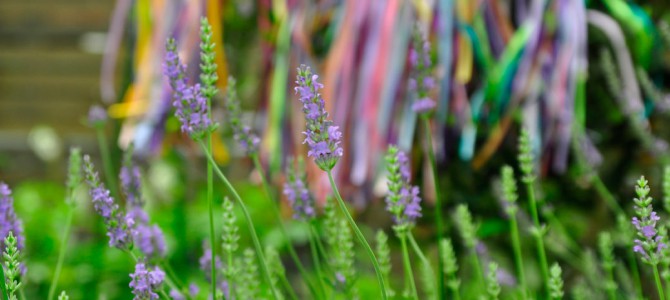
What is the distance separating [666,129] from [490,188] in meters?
0.36

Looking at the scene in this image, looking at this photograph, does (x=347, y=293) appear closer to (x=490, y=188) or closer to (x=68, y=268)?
(x=490, y=188)

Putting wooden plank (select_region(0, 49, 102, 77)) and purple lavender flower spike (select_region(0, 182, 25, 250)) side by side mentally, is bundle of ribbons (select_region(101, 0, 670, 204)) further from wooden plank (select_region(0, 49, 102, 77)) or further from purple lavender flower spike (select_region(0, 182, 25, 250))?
wooden plank (select_region(0, 49, 102, 77))

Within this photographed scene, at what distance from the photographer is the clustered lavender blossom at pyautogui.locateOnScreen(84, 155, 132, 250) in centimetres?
81

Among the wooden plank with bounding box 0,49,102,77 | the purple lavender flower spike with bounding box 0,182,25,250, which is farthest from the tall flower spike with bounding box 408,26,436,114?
the wooden plank with bounding box 0,49,102,77

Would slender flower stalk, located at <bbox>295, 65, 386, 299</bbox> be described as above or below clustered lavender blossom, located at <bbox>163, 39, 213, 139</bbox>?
below

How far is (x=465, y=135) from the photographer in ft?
5.61

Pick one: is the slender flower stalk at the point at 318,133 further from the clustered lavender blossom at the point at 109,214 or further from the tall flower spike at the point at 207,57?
the clustered lavender blossom at the point at 109,214

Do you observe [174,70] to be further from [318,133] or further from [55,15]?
[55,15]

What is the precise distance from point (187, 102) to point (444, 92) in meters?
0.93

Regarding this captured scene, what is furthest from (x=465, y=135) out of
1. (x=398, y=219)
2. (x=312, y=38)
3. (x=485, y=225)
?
(x=398, y=219)

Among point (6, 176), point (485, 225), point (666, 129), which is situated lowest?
point (485, 225)

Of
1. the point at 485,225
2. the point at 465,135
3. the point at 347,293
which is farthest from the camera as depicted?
the point at 485,225

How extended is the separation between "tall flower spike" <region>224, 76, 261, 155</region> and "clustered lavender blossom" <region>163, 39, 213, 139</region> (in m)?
0.12

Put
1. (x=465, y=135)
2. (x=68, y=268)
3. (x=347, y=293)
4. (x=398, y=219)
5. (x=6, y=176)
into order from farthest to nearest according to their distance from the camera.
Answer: (x=6, y=176)
(x=68, y=268)
(x=465, y=135)
(x=347, y=293)
(x=398, y=219)
